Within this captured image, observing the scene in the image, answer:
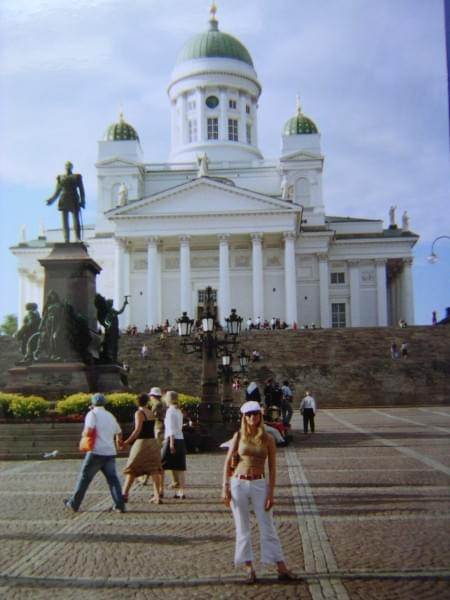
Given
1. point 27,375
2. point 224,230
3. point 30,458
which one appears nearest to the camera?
point 30,458

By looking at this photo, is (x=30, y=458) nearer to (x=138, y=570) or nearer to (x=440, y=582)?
(x=138, y=570)

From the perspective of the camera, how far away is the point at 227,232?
6469 cm

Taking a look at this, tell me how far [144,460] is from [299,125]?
66.1 m

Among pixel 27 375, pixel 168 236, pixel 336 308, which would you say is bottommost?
pixel 27 375

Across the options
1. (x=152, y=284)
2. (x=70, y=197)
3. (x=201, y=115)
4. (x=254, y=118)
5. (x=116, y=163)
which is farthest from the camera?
(x=254, y=118)

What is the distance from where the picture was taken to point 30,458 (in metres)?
17.6

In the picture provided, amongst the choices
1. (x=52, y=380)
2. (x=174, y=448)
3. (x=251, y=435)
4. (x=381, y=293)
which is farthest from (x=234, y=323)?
(x=381, y=293)

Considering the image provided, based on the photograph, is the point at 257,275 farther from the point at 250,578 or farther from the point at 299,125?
the point at 250,578

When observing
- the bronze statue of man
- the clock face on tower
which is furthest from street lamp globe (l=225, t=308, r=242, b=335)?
the clock face on tower

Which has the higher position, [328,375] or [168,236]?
[168,236]

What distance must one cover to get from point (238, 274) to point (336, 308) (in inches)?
366

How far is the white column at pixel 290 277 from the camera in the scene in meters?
64.3

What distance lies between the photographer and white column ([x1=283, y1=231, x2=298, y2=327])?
64312 mm

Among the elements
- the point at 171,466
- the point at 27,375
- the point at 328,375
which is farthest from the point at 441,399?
the point at 171,466
